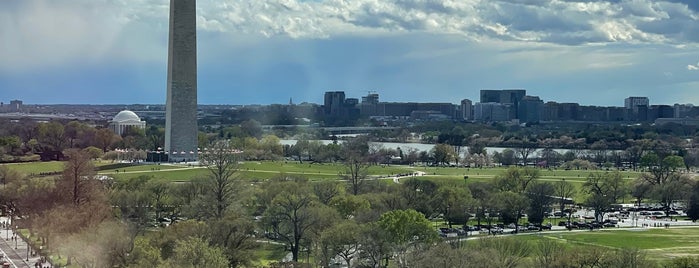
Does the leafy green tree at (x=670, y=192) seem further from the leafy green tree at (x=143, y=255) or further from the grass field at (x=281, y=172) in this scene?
the leafy green tree at (x=143, y=255)

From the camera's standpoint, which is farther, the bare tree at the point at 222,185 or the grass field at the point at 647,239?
the bare tree at the point at 222,185

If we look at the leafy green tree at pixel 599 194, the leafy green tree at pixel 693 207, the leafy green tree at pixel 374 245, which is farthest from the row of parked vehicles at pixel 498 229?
the leafy green tree at pixel 374 245

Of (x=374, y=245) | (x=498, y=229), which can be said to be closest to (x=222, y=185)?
(x=374, y=245)

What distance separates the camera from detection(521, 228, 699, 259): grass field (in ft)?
149

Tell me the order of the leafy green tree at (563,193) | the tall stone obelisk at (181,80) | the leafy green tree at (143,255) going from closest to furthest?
1. the leafy green tree at (143,255)
2. the leafy green tree at (563,193)
3. the tall stone obelisk at (181,80)

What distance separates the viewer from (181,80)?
79.7 meters

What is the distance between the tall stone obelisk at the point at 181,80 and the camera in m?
76.9

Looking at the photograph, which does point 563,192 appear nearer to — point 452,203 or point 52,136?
point 452,203

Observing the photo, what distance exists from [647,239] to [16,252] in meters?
35.9

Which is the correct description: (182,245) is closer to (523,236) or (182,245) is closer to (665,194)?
(523,236)

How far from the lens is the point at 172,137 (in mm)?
84062

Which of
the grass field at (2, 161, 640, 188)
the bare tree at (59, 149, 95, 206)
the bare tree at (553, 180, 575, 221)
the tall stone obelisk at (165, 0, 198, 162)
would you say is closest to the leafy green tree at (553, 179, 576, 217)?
the bare tree at (553, 180, 575, 221)

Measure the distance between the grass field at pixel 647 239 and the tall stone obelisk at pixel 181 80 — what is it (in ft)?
133

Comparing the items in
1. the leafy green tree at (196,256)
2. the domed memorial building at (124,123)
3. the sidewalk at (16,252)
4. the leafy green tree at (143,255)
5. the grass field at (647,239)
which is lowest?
the sidewalk at (16,252)
